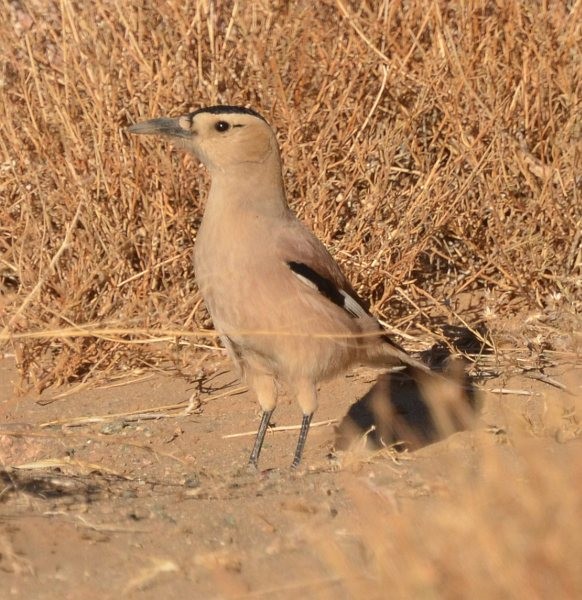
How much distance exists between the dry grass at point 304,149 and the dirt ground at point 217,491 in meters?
0.38

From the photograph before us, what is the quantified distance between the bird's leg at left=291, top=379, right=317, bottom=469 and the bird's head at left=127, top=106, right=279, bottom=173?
95 centimetres

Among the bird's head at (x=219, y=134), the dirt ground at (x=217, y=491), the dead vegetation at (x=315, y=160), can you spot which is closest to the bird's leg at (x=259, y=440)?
the dirt ground at (x=217, y=491)

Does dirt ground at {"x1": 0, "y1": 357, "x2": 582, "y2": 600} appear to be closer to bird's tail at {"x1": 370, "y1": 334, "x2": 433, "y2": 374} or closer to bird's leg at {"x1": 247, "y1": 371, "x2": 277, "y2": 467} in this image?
bird's leg at {"x1": 247, "y1": 371, "x2": 277, "y2": 467}

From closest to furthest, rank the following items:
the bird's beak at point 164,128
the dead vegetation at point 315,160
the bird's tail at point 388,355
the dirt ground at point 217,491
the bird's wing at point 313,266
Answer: the dirt ground at point 217,491, the bird's wing at point 313,266, the bird's beak at point 164,128, the bird's tail at point 388,355, the dead vegetation at point 315,160

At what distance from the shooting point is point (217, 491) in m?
4.82

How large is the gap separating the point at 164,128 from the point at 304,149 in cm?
129

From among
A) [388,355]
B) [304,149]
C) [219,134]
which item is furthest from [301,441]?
[304,149]

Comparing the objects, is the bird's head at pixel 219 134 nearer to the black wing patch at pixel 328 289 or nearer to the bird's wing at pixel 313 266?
the bird's wing at pixel 313 266

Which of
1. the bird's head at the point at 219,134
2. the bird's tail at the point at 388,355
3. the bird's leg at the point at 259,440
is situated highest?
the bird's head at the point at 219,134

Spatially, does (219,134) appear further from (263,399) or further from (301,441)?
(301,441)

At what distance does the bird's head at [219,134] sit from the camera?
543cm

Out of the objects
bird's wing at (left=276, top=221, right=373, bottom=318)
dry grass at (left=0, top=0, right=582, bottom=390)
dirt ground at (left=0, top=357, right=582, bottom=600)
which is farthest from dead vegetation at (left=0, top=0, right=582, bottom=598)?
bird's wing at (left=276, top=221, right=373, bottom=318)

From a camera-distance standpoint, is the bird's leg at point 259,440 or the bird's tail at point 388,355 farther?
the bird's tail at point 388,355

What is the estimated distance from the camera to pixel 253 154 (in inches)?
215
